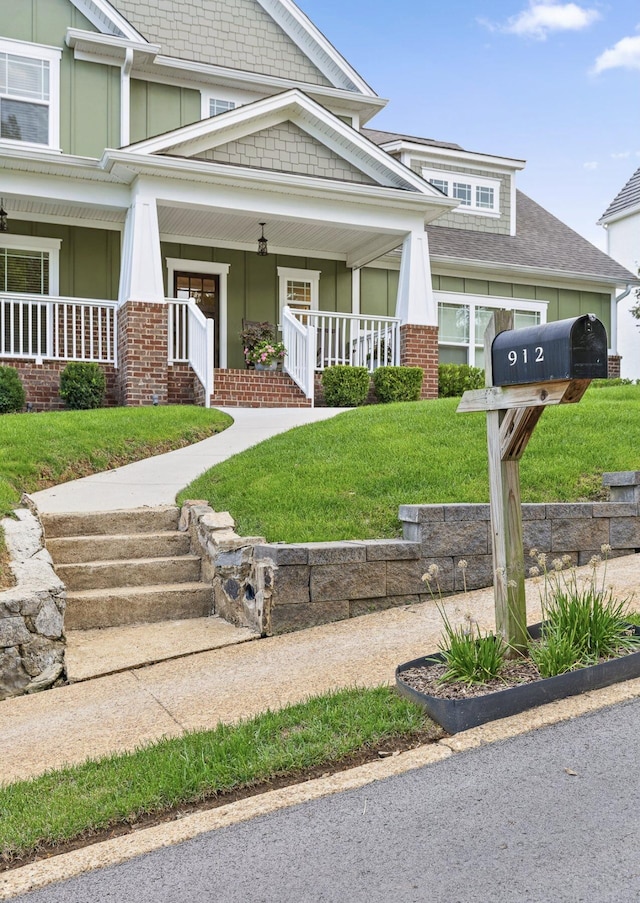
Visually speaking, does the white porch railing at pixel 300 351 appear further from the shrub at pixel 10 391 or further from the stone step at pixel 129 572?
the stone step at pixel 129 572

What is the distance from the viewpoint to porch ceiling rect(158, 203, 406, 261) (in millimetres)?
13912

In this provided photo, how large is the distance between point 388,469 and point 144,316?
23.5ft

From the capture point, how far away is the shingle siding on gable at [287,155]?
13.6 meters

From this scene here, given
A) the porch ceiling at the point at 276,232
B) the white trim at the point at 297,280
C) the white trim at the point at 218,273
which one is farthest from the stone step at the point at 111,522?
the white trim at the point at 297,280

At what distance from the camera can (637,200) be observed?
22.6 metres

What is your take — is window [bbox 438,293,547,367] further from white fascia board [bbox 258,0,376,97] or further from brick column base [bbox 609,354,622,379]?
white fascia board [bbox 258,0,376,97]

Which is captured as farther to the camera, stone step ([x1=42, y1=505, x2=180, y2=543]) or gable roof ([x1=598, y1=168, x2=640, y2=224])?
gable roof ([x1=598, y1=168, x2=640, y2=224])

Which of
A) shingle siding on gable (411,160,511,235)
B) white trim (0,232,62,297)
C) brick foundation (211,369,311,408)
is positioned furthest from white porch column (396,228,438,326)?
white trim (0,232,62,297)

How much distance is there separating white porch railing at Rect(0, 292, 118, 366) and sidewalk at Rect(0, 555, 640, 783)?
9.38m

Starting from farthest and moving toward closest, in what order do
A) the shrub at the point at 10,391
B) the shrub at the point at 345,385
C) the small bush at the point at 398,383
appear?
1. the small bush at the point at 398,383
2. the shrub at the point at 345,385
3. the shrub at the point at 10,391

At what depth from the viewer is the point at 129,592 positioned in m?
5.38

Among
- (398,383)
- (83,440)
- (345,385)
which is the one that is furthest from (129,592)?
(398,383)

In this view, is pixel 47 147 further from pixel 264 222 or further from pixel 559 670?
pixel 559 670

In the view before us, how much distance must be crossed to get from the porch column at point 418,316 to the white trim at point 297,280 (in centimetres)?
252
